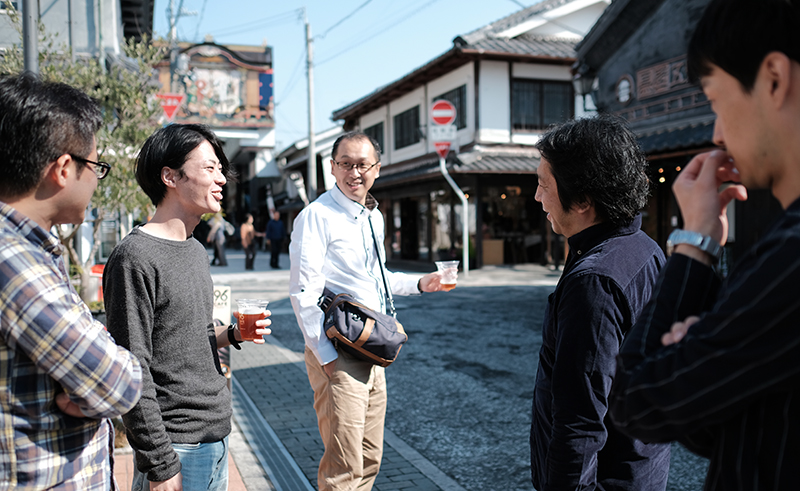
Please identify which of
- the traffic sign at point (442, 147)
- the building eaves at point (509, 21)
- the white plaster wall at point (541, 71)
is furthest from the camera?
the white plaster wall at point (541, 71)

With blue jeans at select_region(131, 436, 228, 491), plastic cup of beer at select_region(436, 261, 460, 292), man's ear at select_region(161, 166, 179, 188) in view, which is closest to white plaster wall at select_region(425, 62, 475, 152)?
plastic cup of beer at select_region(436, 261, 460, 292)

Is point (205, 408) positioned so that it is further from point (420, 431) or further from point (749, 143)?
point (420, 431)

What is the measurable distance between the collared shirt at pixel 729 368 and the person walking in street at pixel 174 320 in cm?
144

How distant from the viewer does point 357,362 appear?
295 centimetres

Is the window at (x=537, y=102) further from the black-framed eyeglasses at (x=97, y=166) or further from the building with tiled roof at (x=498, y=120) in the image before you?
the black-framed eyeglasses at (x=97, y=166)

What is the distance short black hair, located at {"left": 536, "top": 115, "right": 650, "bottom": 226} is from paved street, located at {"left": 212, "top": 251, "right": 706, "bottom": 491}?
8.57ft

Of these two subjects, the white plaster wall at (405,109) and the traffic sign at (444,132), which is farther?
the white plaster wall at (405,109)

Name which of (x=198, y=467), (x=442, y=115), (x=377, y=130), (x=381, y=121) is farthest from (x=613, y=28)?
(x=377, y=130)

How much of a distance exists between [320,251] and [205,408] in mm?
1062

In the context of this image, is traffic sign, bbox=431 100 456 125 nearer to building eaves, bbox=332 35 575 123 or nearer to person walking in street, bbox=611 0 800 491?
building eaves, bbox=332 35 575 123

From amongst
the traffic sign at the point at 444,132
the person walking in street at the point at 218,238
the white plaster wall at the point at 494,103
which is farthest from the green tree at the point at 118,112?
the person walking in street at the point at 218,238

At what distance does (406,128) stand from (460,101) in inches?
143

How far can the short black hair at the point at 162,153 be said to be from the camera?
2254mm

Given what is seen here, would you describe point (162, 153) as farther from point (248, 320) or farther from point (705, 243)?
point (705, 243)
